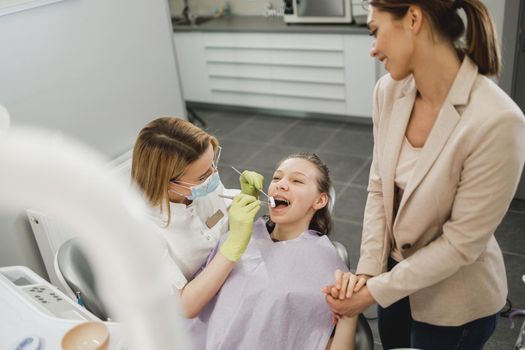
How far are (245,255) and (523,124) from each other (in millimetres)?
912

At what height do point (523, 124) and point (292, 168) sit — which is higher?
point (523, 124)

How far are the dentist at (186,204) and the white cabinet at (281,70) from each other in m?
2.78

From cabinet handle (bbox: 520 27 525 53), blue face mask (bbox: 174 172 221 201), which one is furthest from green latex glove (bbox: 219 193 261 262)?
cabinet handle (bbox: 520 27 525 53)

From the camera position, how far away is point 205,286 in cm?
150

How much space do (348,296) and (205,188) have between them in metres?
0.54

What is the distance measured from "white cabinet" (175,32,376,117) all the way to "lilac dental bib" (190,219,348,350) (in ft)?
9.18

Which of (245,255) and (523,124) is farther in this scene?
(245,255)

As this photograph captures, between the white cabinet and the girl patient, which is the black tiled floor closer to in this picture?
the white cabinet

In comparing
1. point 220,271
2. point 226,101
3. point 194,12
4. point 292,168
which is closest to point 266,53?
point 226,101

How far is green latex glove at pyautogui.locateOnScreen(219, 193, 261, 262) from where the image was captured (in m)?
1.47

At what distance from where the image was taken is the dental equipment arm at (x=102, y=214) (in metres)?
0.42

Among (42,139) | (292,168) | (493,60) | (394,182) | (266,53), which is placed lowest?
(266,53)

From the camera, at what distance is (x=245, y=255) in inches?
65.7

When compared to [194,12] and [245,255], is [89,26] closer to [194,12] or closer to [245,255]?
[245,255]
